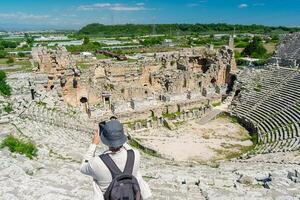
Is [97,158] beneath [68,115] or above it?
above

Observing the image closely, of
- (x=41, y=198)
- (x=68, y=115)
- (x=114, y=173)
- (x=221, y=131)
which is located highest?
(x=114, y=173)

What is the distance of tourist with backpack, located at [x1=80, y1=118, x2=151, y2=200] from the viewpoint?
3988mm

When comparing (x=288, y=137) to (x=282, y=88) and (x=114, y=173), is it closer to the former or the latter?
(x=282, y=88)

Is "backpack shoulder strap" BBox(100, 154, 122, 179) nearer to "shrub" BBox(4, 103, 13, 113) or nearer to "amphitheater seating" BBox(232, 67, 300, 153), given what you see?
"amphitheater seating" BBox(232, 67, 300, 153)

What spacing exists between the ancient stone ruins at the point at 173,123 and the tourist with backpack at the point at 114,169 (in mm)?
3828

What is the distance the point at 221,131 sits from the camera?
931 inches

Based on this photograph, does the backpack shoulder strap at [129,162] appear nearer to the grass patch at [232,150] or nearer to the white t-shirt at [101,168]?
the white t-shirt at [101,168]

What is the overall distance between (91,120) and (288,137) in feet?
42.5

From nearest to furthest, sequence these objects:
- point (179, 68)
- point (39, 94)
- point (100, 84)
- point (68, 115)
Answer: point (68, 115) → point (39, 94) → point (100, 84) → point (179, 68)

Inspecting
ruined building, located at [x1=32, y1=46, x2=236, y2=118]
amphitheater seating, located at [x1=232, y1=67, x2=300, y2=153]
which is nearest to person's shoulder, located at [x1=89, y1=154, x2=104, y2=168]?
amphitheater seating, located at [x1=232, y1=67, x2=300, y2=153]

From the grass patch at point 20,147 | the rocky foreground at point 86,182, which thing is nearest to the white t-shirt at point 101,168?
the rocky foreground at point 86,182

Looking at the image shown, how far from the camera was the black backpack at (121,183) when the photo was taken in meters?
3.96

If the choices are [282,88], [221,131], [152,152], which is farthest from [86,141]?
[282,88]

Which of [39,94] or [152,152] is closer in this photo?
[152,152]
